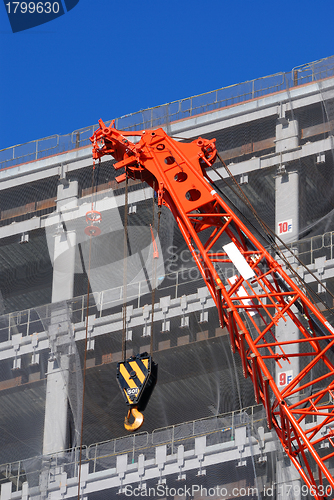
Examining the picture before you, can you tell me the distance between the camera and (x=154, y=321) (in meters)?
45.6

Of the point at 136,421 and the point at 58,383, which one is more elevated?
the point at 58,383

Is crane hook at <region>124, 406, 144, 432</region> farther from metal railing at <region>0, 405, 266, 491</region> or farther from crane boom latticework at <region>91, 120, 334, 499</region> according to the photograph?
metal railing at <region>0, 405, 266, 491</region>

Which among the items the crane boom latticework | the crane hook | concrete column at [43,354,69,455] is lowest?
the crane hook

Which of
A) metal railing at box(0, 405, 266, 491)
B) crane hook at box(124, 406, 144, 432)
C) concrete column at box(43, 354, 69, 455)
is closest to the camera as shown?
crane hook at box(124, 406, 144, 432)

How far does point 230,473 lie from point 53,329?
11.2m

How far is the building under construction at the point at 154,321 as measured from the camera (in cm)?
4156

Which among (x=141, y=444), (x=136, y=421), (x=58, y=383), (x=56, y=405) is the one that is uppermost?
(x=58, y=383)

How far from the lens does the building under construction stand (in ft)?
136

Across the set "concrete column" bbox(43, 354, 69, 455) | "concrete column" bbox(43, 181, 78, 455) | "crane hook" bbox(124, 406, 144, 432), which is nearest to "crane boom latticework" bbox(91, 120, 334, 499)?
"crane hook" bbox(124, 406, 144, 432)

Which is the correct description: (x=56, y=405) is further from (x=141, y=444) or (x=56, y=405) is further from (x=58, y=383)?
(x=141, y=444)

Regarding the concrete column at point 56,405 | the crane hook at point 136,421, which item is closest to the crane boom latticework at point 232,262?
the crane hook at point 136,421

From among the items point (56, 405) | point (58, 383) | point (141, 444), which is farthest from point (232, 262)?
point (56, 405)

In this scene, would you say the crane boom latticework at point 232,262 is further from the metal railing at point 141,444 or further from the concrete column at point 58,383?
the concrete column at point 58,383

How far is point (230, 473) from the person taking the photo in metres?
40.4
